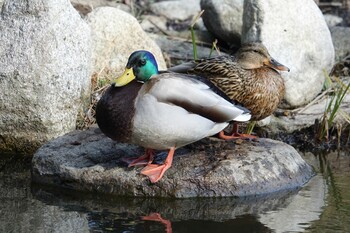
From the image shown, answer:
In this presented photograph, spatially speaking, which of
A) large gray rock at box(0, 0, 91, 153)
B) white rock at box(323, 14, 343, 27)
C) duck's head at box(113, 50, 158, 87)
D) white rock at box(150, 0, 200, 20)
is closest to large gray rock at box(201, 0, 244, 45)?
white rock at box(150, 0, 200, 20)

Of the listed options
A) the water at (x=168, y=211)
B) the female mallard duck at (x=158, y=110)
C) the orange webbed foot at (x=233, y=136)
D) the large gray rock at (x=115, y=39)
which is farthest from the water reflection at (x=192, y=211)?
the large gray rock at (x=115, y=39)

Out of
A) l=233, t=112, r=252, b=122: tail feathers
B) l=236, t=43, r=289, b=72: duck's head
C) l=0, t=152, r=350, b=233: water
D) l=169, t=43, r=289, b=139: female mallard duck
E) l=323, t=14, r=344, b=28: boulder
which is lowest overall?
l=0, t=152, r=350, b=233: water

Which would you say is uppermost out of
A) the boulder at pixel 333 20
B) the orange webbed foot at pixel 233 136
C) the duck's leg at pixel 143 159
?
the boulder at pixel 333 20

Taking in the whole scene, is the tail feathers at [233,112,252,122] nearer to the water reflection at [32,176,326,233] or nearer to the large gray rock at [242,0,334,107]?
the water reflection at [32,176,326,233]

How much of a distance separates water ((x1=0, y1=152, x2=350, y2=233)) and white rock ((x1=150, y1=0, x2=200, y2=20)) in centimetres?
655

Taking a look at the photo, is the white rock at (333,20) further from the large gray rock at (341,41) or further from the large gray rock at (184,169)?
the large gray rock at (184,169)

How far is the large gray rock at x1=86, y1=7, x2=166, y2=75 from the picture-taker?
29.9ft

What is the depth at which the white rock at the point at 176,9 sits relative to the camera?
13.2m

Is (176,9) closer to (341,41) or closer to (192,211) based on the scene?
(341,41)

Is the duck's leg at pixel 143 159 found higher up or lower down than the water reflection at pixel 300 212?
higher up

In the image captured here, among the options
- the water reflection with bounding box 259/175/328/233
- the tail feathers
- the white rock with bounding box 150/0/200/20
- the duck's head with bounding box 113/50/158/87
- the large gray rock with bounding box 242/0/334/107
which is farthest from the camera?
the white rock with bounding box 150/0/200/20

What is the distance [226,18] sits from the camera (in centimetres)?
1072

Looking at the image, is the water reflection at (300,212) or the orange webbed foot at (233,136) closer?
the water reflection at (300,212)

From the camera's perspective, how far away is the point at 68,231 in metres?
5.63
